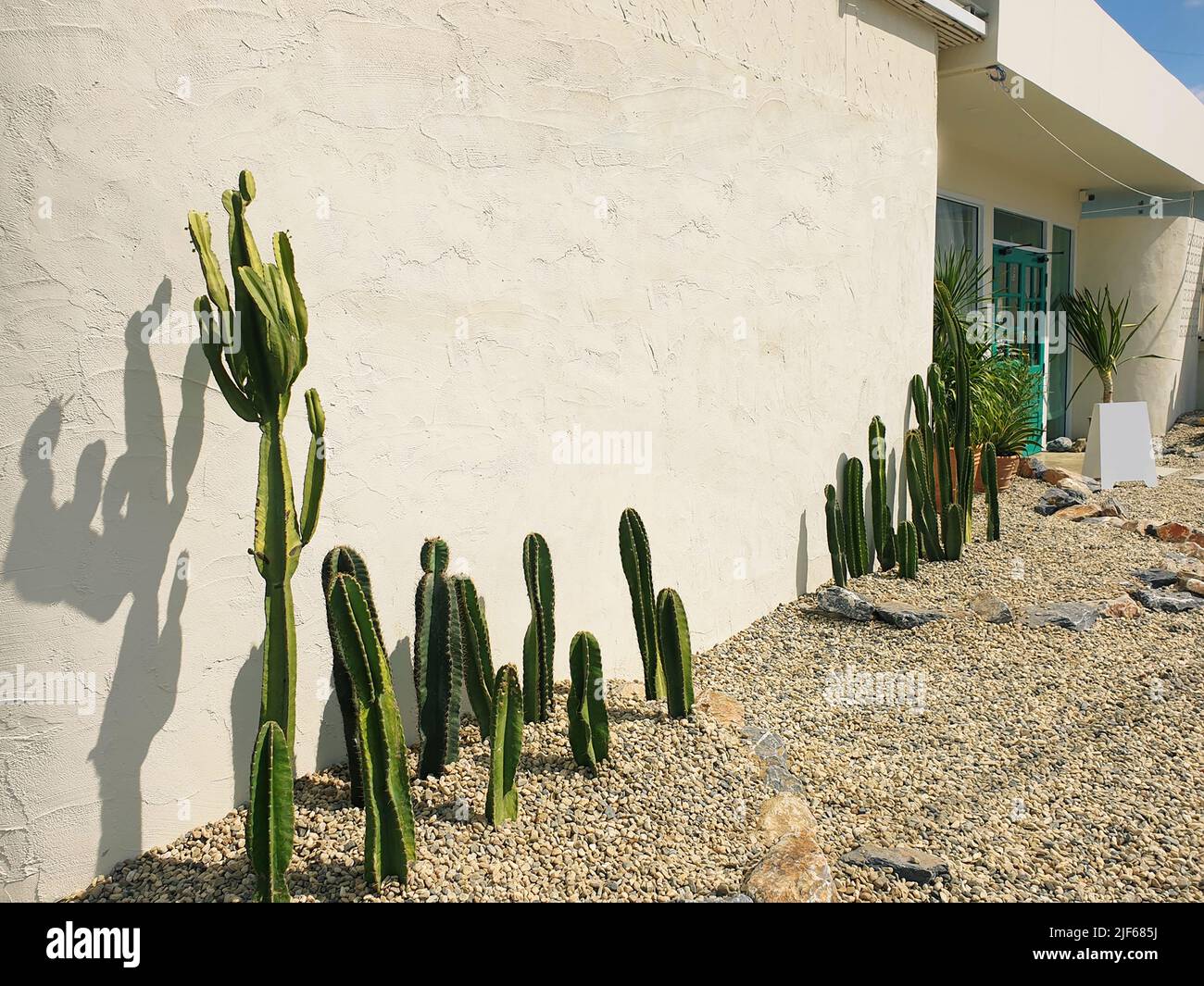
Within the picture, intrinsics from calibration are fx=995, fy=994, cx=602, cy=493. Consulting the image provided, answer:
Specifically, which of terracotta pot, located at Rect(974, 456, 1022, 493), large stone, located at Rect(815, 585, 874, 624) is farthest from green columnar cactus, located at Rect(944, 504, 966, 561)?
terracotta pot, located at Rect(974, 456, 1022, 493)

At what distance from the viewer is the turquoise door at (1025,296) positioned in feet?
33.4

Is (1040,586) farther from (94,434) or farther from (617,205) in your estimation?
(94,434)

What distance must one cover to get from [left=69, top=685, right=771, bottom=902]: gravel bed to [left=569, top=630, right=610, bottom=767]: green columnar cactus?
7 centimetres

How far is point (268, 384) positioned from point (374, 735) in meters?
0.86

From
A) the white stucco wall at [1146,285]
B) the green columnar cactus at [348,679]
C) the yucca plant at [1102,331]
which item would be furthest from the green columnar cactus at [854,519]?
the white stucco wall at [1146,285]

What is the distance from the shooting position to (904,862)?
8.68 ft

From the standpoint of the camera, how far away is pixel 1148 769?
3289mm

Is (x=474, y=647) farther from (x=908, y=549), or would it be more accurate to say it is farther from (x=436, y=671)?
(x=908, y=549)

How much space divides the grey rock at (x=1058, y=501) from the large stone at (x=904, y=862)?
4.93 meters

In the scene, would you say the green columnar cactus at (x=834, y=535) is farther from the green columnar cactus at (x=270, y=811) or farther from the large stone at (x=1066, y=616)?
the green columnar cactus at (x=270, y=811)

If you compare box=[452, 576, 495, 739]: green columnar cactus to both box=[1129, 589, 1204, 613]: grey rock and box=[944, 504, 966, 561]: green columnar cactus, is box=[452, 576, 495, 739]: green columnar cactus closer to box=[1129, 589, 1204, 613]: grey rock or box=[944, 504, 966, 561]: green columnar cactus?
box=[944, 504, 966, 561]: green columnar cactus

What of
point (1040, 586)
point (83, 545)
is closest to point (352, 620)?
point (83, 545)

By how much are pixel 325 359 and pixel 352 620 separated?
0.92 m

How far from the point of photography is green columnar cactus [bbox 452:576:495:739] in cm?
289
